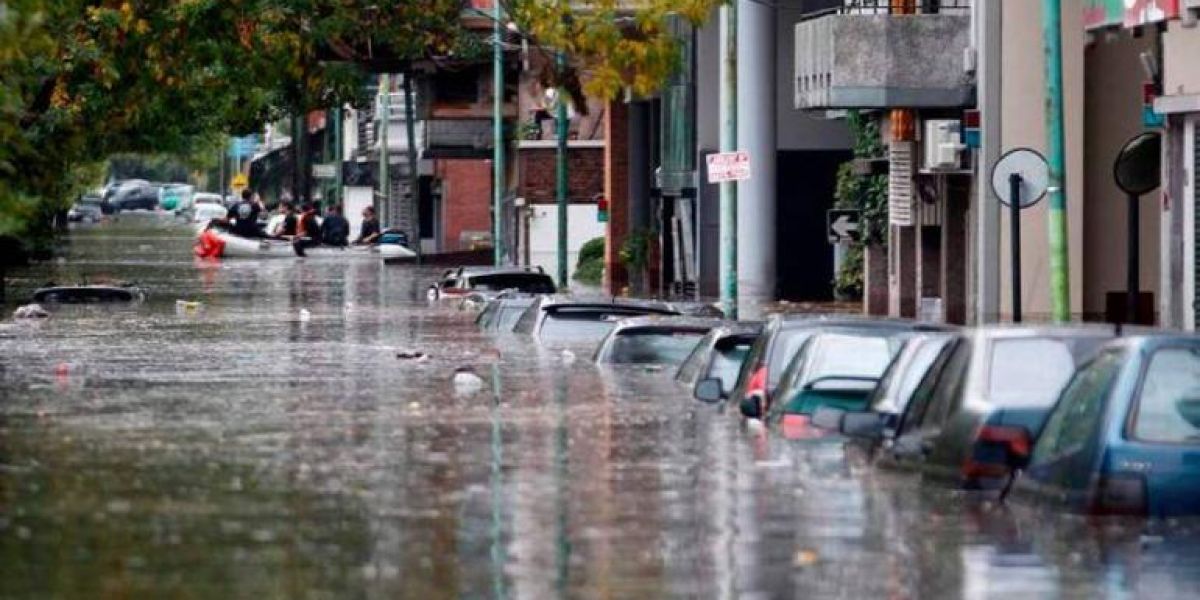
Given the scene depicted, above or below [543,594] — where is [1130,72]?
above

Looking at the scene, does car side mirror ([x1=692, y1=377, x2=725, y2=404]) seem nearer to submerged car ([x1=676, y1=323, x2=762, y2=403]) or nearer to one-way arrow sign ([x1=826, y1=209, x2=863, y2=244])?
Result: submerged car ([x1=676, y1=323, x2=762, y2=403])

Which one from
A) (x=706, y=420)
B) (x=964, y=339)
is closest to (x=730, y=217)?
(x=706, y=420)

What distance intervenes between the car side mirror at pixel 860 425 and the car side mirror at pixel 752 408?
323 centimetres

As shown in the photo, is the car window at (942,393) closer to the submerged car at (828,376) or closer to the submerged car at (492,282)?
the submerged car at (828,376)

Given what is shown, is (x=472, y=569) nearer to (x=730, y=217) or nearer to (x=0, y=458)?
(x=0, y=458)

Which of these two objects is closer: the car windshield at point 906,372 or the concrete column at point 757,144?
the car windshield at point 906,372

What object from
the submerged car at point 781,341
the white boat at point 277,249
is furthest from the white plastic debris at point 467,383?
the white boat at point 277,249

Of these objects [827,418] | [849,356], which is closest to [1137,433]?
[827,418]

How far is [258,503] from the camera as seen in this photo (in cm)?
1666

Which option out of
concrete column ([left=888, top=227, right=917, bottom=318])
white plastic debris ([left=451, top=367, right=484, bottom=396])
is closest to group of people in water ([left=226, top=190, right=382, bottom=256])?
concrete column ([left=888, top=227, right=917, bottom=318])

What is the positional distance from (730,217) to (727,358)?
13866 mm

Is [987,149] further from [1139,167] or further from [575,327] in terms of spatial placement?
[575,327]

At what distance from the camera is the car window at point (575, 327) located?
115 ft

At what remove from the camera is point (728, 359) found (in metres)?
25.5
